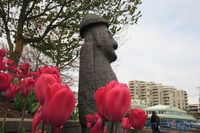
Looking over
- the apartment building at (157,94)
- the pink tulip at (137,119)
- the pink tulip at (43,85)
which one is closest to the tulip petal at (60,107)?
the pink tulip at (43,85)

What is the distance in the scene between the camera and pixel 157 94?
90562 millimetres

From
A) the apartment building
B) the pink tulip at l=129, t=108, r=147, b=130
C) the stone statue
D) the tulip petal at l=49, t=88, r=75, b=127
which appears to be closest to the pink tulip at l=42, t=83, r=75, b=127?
the tulip petal at l=49, t=88, r=75, b=127

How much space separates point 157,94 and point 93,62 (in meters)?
93.8

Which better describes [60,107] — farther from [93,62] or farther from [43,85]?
[93,62]

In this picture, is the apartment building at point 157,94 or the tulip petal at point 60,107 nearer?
the tulip petal at point 60,107

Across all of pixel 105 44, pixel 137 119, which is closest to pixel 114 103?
pixel 137 119

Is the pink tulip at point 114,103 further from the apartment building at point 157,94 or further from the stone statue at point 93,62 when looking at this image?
the apartment building at point 157,94

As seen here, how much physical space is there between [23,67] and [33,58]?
486 inches

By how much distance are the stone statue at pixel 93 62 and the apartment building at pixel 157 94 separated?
290ft

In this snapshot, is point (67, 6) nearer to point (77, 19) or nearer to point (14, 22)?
point (77, 19)

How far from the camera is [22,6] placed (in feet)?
27.6

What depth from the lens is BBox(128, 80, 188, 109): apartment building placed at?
8712 cm

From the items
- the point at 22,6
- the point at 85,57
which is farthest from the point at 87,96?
the point at 22,6

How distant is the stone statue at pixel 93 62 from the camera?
2.78m
